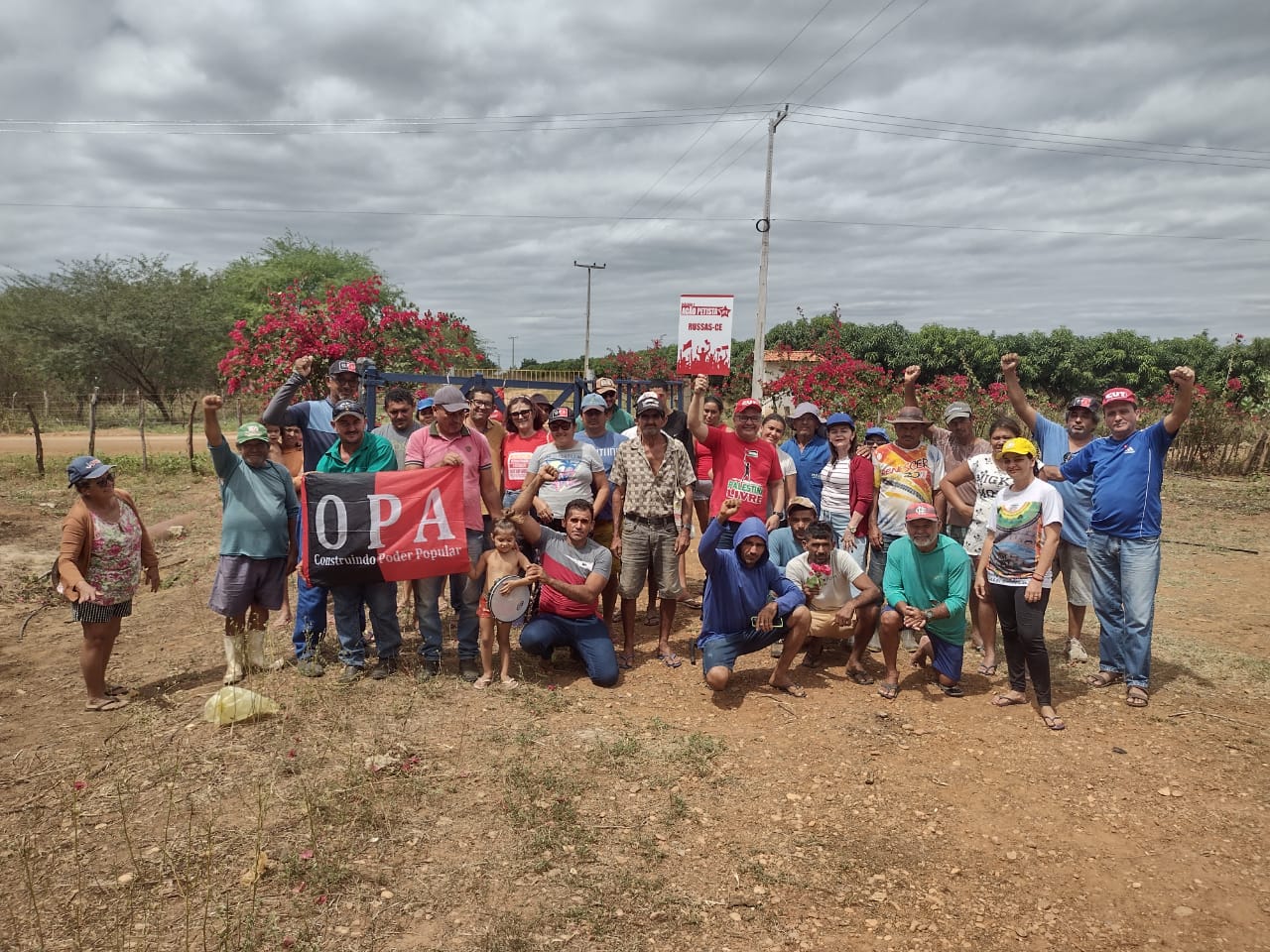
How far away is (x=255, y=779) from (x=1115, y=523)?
5.86m

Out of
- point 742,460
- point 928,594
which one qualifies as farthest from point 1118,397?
point 742,460

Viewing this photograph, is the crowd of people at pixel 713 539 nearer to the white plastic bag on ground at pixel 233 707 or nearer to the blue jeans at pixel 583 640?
the blue jeans at pixel 583 640

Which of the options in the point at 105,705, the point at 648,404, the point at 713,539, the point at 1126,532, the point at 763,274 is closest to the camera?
the point at 105,705

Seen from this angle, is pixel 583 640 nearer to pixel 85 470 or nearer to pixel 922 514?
pixel 922 514

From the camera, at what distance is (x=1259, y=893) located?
3320mm

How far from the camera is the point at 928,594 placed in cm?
520

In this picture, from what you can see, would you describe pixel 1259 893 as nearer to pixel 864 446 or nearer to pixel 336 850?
pixel 864 446

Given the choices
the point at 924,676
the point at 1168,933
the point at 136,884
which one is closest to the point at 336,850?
the point at 136,884

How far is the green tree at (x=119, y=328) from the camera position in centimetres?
2948

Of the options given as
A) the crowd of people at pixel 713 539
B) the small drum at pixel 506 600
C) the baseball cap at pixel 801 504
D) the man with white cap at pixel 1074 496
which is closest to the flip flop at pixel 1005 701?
the crowd of people at pixel 713 539

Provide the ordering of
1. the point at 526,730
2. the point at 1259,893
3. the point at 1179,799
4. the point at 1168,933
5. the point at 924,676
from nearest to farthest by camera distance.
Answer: the point at 1168,933
the point at 1259,893
the point at 1179,799
the point at 526,730
the point at 924,676

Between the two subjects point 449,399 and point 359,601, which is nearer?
point 449,399

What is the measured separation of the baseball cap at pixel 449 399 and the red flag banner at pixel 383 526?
0.46m

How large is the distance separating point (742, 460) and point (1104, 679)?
3138 millimetres
